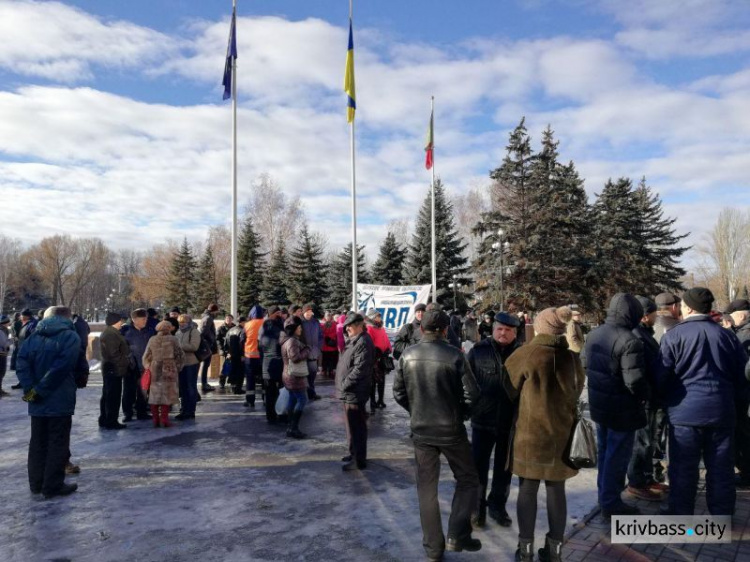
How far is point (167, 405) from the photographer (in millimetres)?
8273

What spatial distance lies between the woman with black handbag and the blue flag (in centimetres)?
1576

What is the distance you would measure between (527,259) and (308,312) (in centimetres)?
2115

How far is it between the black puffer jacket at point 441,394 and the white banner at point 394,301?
1371 cm

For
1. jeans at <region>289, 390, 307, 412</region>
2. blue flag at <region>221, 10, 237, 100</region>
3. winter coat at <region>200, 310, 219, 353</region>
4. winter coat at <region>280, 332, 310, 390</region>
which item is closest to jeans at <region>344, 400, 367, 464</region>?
winter coat at <region>280, 332, 310, 390</region>

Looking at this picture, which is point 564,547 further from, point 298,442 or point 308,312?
point 308,312

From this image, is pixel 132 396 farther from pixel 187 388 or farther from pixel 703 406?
pixel 703 406

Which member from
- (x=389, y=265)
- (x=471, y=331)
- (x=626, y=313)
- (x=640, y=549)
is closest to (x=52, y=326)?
(x=626, y=313)

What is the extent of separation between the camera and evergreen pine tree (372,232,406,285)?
3669 cm

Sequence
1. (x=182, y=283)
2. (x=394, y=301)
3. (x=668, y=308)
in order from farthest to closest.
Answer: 1. (x=182, y=283)
2. (x=394, y=301)
3. (x=668, y=308)

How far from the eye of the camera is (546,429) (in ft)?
12.1

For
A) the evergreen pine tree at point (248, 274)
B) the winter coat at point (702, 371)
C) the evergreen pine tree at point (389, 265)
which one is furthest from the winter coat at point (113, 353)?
the evergreen pine tree at point (248, 274)

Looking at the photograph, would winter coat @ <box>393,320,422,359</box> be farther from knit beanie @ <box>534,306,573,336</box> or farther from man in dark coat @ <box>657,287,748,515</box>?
knit beanie @ <box>534,306,573,336</box>

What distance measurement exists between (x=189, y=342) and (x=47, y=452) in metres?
3.73

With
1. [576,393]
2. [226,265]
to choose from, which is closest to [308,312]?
[576,393]
